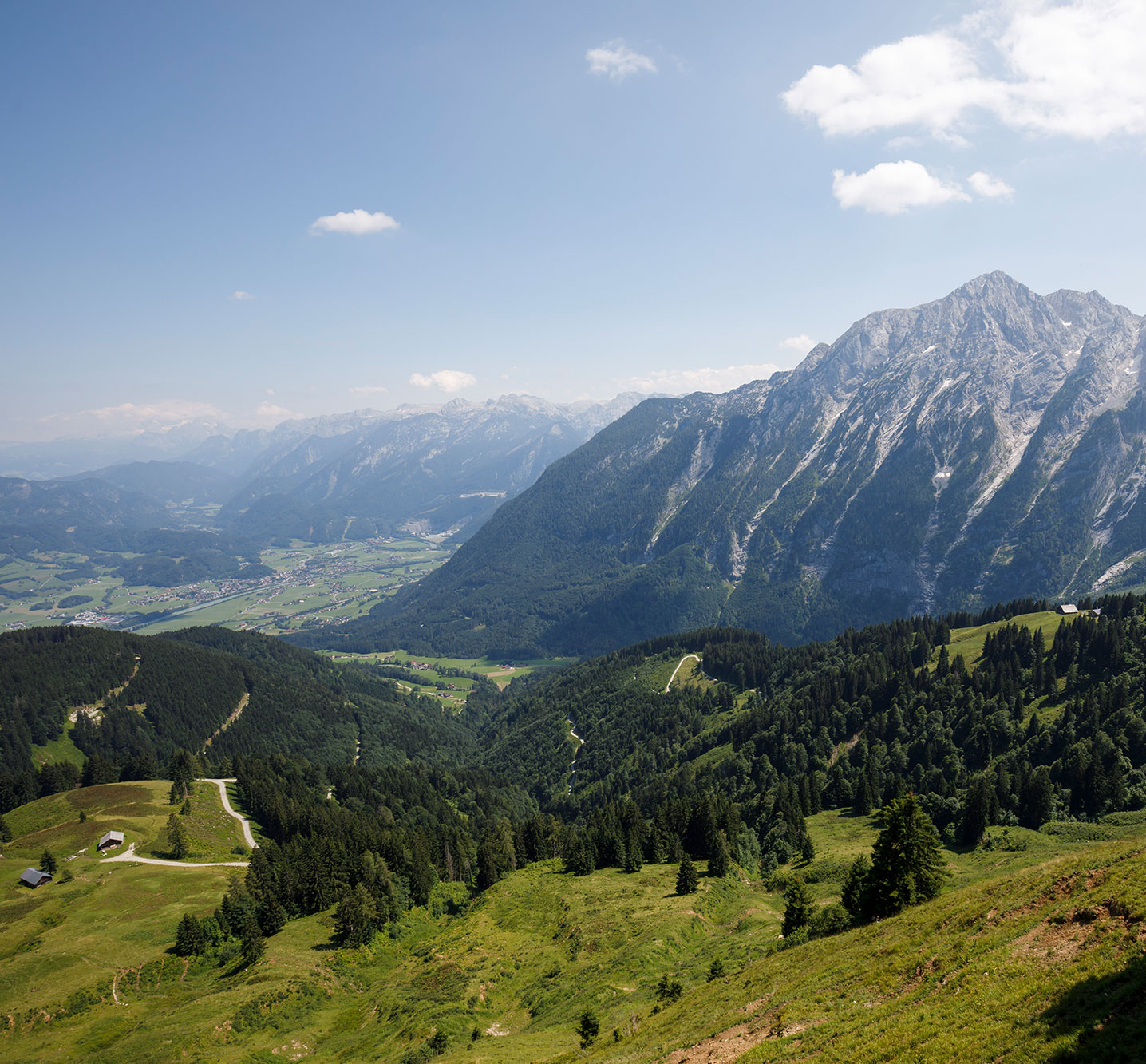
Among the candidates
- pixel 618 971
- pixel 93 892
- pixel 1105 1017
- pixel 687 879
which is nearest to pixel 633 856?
pixel 687 879

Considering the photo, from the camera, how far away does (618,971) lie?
61.8m

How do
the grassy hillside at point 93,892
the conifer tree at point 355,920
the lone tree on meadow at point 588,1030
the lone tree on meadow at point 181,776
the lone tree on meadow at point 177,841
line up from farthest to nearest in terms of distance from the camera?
the lone tree on meadow at point 181,776 → the lone tree on meadow at point 177,841 → the conifer tree at point 355,920 → the grassy hillside at point 93,892 → the lone tree on meadow at point 588,1030

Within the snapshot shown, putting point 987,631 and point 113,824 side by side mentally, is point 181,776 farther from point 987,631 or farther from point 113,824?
point 987,631

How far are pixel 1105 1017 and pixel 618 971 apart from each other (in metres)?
52.0

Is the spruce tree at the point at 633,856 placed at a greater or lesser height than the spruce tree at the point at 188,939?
lesser

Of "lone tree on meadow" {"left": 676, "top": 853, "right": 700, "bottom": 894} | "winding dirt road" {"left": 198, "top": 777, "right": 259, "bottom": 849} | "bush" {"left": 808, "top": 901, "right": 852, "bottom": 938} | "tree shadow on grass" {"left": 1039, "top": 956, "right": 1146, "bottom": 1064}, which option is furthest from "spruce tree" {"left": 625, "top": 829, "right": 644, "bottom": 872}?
"tree shadow on grass" {"left": 1039, "top": 956, "right": 1146, "bottom": 1064}

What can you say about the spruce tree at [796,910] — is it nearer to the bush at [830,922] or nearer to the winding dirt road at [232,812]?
the bush at [830,922]

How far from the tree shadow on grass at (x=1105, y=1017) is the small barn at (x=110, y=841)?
133691mm

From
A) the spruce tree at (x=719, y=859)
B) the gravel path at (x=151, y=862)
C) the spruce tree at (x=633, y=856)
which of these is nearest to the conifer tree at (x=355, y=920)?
the gravel path at (x=151, y=862)

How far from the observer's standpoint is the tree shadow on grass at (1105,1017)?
19.5 m

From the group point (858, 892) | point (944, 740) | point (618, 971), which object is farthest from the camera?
point (944, 740)

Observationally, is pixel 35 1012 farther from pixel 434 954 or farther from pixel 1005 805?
pixel 1005 805

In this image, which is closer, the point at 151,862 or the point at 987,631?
the point at 151,862

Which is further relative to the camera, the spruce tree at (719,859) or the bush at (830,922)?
the spruce tree at (719,859)
